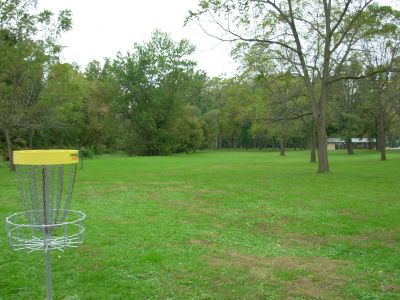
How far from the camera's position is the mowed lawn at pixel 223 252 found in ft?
16.2

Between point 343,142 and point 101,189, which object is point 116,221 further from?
point 343,142

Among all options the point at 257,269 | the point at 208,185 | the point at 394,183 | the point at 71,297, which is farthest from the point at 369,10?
the point at 71,297

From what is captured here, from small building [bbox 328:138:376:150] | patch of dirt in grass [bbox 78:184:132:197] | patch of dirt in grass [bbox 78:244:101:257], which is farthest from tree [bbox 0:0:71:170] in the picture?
small building [bbox 328:138:376:150]

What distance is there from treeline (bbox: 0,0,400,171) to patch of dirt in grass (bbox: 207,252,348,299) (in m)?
14.8

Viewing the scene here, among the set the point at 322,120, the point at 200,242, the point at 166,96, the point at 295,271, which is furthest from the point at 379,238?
the point at 166,96

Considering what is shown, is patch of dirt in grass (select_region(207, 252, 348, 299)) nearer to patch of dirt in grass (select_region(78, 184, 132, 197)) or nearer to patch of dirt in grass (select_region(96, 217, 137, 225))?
patch of dirt in grass (select_region(96, 217, 137, 225))

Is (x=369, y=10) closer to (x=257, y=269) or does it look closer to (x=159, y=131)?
(x=257, y=269)

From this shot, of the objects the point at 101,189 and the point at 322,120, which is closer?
the point at 101,189

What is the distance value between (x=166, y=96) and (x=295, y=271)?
48326 millimetres

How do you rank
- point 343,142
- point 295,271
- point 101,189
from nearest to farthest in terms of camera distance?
point 295,271
point 101,189
point 343,142

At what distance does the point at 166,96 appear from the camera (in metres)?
52.9

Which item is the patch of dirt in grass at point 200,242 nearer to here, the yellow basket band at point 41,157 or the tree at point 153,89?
the yellow basket band at point 41,157

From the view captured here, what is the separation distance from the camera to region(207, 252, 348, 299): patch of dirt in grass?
16.1 ft

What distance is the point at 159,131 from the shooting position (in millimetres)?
53562
